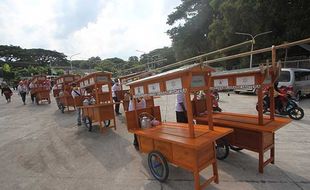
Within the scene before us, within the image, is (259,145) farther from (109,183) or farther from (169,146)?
(109,183)

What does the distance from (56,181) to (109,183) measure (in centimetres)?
117

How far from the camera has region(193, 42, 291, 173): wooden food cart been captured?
4.39m

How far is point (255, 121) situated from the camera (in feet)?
16.3

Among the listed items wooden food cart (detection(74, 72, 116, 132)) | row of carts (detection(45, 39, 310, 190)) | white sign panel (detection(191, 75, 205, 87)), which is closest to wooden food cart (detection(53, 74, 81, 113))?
wooden food cart (detection(74, 72, 116, 132))

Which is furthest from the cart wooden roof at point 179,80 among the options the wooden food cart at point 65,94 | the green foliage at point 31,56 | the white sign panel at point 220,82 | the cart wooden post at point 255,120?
the green foliage at point 31,56

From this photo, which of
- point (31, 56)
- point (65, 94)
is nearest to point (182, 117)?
point (65, 94)

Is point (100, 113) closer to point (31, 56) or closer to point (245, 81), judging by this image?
point (245, 81)

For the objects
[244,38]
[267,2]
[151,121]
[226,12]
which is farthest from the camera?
[244,38]

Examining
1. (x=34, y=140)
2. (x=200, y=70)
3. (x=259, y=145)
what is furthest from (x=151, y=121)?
(x=34, y=140)

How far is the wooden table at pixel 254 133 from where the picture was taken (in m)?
4.45

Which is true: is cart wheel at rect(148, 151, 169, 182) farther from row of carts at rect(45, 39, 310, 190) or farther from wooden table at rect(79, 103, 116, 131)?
wooden table at rect(79, 103, 116, 131)

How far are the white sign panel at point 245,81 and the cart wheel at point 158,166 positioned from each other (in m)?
2.23

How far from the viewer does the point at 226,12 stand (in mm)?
24766

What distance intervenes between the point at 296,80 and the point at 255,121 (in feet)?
30.7
